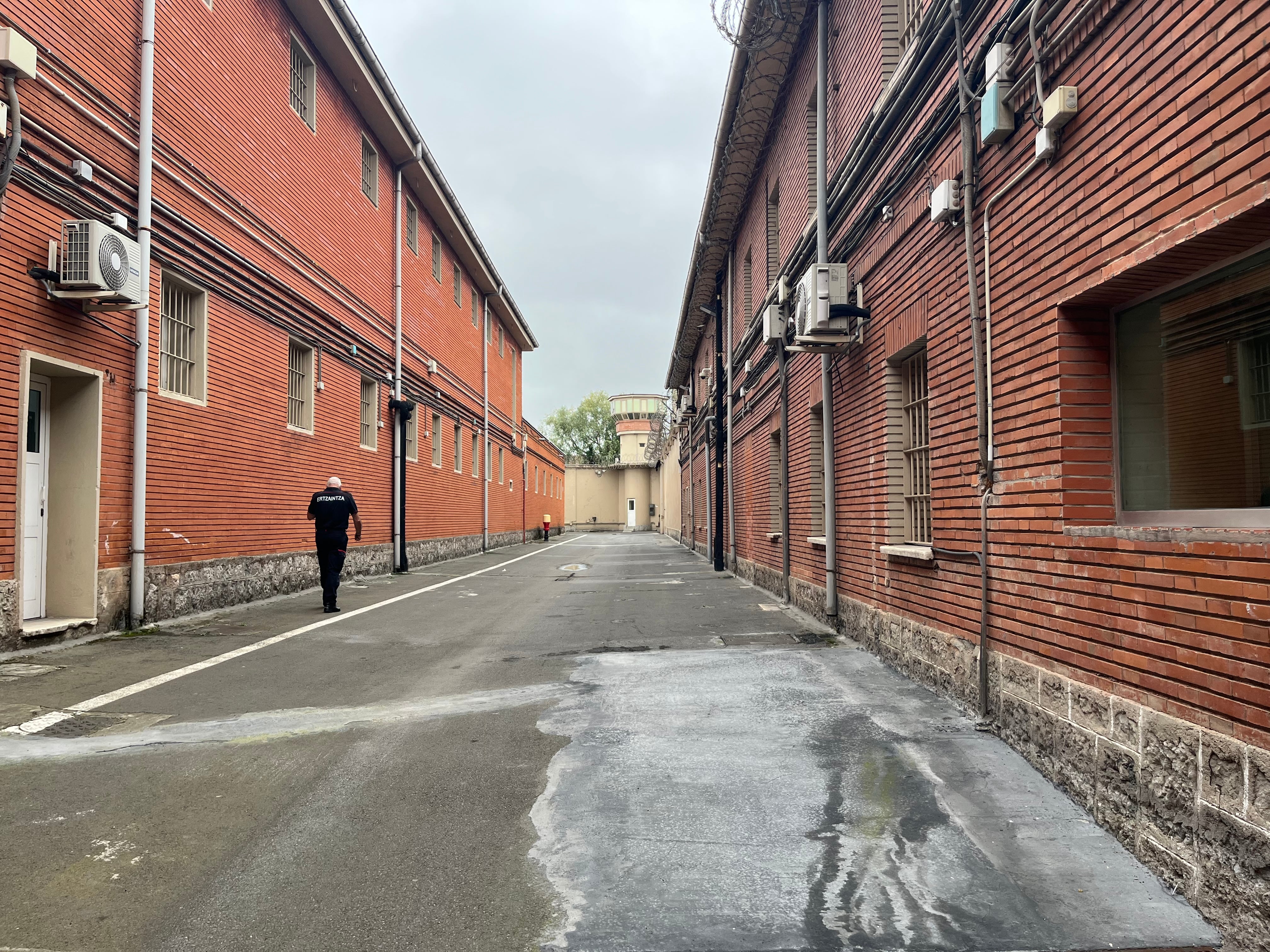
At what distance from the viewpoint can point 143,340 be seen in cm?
872

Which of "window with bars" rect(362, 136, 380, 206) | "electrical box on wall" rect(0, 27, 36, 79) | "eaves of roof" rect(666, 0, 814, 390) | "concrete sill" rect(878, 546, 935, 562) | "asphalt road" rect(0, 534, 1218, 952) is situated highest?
"window with bars" rect(362, 136, 380, 206)

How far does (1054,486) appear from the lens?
423cm

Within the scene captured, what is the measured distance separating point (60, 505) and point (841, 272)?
25.3 ft

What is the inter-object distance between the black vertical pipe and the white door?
1341 centimetres

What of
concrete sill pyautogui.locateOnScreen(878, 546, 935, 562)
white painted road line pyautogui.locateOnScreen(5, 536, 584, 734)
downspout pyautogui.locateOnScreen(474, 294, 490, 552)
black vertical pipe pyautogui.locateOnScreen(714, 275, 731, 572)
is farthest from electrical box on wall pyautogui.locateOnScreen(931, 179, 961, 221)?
downspout pyautogui.locateOnScreen(474, 294, 490, 552)

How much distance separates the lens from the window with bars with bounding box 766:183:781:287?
13.3 m

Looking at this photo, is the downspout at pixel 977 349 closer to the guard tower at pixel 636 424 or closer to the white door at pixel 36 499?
the white door at pixel 36 499

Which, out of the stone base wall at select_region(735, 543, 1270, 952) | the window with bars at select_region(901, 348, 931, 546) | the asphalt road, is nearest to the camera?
the stone base wall at select_region(735, 543, 1270, 952)

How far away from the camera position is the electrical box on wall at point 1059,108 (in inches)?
161

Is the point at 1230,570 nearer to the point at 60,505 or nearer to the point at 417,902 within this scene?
the point at 417,902

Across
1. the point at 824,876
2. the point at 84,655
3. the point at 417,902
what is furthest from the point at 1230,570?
the point at 84,655

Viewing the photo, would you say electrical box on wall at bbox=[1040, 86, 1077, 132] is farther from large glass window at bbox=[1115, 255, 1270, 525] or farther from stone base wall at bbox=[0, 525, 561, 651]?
stone base wall at bbox=[0, 525, 561, 651]

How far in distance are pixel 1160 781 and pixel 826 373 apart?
6218 mm

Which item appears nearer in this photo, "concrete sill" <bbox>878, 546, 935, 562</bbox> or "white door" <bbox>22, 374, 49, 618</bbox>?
"concrete sill" <bbox>878, 546, 935, 562</bbox>
